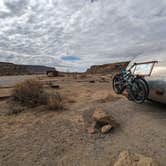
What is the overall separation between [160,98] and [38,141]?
3.68 meters

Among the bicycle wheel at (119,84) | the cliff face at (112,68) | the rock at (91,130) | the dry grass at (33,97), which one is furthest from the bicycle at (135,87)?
the cliff face at (112,68)

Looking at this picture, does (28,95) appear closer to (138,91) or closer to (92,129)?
(92,129)

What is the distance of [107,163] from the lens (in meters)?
2.94

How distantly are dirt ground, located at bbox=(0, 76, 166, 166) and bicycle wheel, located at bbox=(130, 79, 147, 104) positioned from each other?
1.92 ft

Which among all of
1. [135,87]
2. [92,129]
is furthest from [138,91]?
[92,129]

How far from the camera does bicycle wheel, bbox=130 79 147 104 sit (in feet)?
15.3

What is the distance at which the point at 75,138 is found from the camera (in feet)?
12.8

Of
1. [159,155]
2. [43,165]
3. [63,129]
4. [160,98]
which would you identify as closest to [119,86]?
[160,98]

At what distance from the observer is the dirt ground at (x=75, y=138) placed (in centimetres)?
312

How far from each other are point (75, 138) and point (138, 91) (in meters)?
2.37

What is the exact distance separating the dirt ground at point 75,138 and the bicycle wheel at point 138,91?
0.59 meters

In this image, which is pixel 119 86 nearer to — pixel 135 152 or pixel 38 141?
pixel 135 152

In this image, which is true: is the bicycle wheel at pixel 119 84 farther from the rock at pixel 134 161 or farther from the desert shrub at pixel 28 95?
the desert shrub at pixel 28 95

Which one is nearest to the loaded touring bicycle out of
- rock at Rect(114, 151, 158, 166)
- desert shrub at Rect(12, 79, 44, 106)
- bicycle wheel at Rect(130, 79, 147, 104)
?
bicycle wheel at Rect(130, 79, 147, 104)
